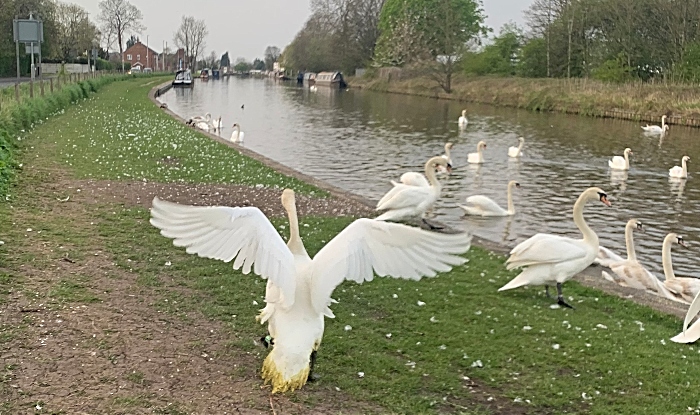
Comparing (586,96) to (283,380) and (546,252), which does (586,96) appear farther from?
(283,380)

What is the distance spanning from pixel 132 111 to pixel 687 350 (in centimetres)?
2644

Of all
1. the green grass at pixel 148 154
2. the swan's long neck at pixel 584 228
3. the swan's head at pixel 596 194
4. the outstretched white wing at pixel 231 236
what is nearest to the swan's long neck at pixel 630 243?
the swan's head at pixel 596 194

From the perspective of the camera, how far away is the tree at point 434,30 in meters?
63.9

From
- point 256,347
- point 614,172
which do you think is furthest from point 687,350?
point 614,172

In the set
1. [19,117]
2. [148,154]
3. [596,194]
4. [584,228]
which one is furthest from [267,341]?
[19,117]

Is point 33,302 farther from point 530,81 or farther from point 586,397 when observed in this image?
point 530,81

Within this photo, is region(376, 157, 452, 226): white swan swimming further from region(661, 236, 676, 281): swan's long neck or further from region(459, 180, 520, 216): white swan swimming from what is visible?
region(661, 236, 676, 281): swan's long neck

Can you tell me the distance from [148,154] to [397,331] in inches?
449

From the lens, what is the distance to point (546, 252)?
720 centimetres

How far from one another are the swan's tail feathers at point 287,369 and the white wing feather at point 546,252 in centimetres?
356

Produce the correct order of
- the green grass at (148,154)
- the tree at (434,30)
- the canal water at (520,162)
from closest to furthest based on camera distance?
the canal water at (520,162) → the green grass at (148,154) → the tree at (434,30)

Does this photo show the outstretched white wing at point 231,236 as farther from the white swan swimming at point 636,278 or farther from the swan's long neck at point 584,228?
the white swan swimming at point 636,278

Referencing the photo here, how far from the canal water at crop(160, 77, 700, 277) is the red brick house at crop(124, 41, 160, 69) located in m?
121

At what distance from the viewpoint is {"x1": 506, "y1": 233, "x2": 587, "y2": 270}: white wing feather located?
7.20 meters
